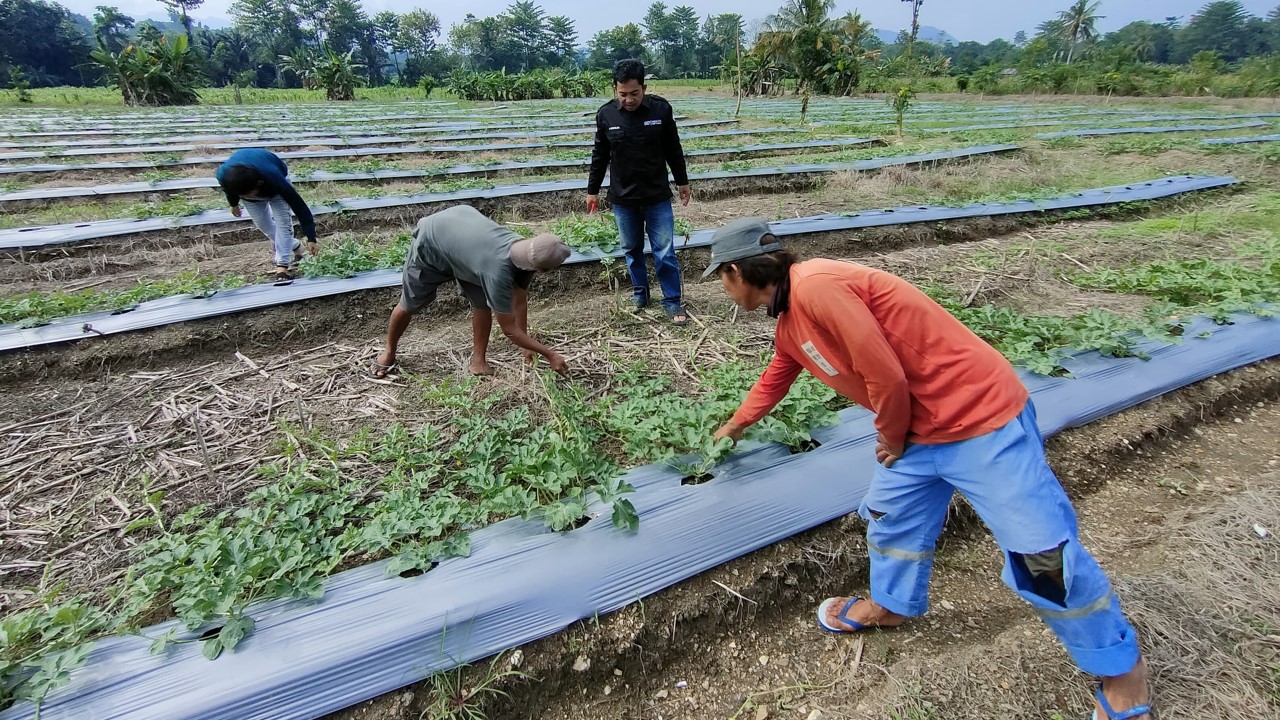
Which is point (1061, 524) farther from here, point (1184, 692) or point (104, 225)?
point (104, 225)

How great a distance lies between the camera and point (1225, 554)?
237cm

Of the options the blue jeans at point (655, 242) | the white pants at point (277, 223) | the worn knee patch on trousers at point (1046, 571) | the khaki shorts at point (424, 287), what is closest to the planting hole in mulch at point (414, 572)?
the khaki shorts at point (424, 287)

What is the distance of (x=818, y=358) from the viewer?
180 cm

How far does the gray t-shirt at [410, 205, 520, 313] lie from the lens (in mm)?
3172

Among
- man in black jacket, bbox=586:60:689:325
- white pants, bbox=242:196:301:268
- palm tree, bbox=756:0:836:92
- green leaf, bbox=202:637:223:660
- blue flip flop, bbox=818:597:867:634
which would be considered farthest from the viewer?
palm tree, bbox=756:0:836:92

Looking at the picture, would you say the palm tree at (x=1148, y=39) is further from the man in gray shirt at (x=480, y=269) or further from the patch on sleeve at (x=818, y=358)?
the patch on sleeve at (x=818, y=358)

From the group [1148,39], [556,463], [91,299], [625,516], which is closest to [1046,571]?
[625,516]

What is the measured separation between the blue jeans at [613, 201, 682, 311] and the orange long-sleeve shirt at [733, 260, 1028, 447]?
9.24ft

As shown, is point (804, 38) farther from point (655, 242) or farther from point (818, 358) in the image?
point (818, 358)

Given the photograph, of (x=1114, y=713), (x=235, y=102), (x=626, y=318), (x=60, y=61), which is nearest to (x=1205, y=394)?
(x=1114, y=713)

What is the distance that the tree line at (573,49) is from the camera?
27.9 meters

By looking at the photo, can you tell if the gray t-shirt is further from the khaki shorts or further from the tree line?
the tree line

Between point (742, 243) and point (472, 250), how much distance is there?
1.97 m

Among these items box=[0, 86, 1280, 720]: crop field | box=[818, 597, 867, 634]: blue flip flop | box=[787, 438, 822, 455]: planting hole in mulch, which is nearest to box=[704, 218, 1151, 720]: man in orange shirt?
box=[0, 86, 1280, 720]: crop field
